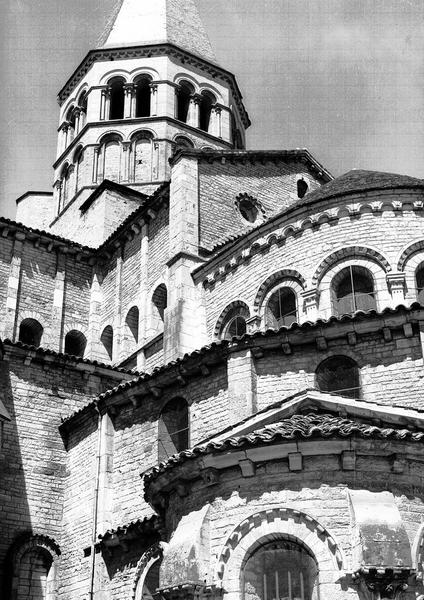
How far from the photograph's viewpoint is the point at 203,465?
520 inches

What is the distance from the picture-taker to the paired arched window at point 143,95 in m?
35.1

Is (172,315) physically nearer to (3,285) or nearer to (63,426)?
(63,426)

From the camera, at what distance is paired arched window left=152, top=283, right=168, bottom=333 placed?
24.2 meters

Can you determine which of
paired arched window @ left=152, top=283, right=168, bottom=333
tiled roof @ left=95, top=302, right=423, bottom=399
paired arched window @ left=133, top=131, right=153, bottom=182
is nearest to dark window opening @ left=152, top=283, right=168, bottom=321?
paired arched window @ left=152, top=283, right=168, bottom=333

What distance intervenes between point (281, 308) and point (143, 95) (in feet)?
60.4

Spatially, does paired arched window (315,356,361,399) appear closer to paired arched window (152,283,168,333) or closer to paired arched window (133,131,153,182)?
paired arched window (152,283,168,333)

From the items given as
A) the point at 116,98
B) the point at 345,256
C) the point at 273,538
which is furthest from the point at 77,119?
the point at 273,538

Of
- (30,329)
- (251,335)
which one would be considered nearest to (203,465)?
(251,335)

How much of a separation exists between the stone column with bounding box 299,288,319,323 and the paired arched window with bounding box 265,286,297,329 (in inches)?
16.2

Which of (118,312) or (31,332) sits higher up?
(118,312)

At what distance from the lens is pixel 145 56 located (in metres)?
35.6

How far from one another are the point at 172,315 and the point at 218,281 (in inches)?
57.0

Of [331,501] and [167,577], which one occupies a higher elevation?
[331,501]

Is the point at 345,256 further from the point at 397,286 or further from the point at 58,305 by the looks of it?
the point at 58,305
